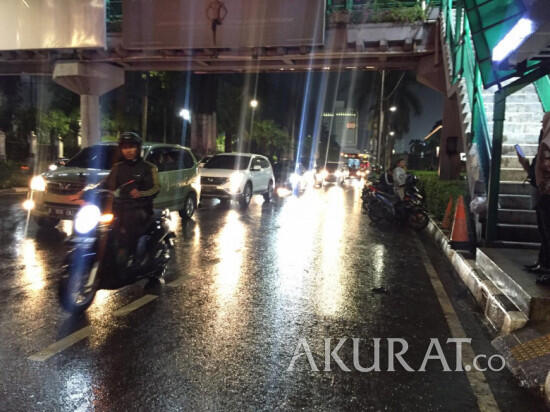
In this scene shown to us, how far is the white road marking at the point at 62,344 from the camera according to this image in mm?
3852

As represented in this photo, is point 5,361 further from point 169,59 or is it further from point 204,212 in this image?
point 169,59

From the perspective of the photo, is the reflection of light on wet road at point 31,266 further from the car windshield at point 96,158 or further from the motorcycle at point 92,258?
the car windshield at point 96,158

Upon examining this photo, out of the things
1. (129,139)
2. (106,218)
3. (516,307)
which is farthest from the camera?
(129,139)

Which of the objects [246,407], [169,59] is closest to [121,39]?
[169,59]

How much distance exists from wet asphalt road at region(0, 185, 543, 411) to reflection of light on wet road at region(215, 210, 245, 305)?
0.04 m

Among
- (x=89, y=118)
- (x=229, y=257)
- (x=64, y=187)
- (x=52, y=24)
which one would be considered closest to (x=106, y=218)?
(x=229, y=257)

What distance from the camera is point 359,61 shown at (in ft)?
63.2

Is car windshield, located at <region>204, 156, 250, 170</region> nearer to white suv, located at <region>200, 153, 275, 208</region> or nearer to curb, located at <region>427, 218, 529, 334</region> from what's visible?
white suv, located at <region>200, 153, 275, 208</region>

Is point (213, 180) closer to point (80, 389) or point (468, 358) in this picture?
point (468, 358)

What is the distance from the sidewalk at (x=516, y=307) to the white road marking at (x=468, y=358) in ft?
0.96

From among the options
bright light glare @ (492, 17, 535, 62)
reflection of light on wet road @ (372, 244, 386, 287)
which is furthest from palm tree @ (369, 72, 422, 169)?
bright light glare @ (492, 17, 535, 62)

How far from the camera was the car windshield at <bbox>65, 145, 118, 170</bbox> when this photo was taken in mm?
9455

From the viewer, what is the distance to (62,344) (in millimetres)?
4117

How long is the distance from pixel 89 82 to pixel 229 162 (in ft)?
Answer: 31.1
